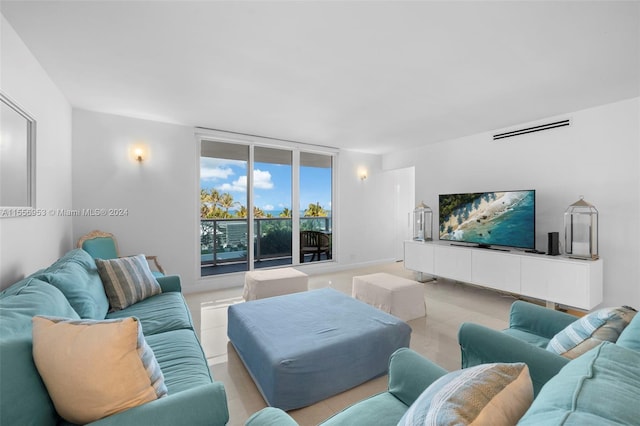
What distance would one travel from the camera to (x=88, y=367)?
0.92 meters

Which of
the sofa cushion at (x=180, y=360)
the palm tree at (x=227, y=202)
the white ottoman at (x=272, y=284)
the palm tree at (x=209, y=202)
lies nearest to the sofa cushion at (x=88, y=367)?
the sofa cushion at (x=180, y=360)

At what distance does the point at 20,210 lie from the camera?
2016mm

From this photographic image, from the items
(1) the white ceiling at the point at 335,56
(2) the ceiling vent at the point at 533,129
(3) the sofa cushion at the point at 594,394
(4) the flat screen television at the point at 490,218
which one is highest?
(1) the white ceiling at the point at 335,56

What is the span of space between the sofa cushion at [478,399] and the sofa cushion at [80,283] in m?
1.89

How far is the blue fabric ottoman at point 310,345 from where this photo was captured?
5.68 feet

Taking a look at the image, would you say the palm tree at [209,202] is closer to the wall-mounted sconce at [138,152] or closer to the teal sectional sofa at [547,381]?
the wall-mounted sconce at [138,152]

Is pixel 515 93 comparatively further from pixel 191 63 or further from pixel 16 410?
pixel 16 410

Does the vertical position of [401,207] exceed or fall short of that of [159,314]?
it exceeds it

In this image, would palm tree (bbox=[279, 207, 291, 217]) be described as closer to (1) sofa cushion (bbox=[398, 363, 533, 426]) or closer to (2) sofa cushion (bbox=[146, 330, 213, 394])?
(2) sofa cushion (bbox=[146, 330, 213, 394])

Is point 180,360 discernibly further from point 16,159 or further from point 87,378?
point 16,159

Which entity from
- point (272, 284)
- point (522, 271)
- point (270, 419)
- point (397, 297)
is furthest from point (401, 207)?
point (270, 419)

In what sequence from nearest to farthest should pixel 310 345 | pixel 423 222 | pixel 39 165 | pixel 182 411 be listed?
1. pixel 182 411
2. pixel 310 345
3. pixel 39 165
4. pixel 423 222

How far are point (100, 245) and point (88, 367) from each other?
3127 millimetres

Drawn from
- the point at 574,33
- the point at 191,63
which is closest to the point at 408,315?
the point at 574,33
